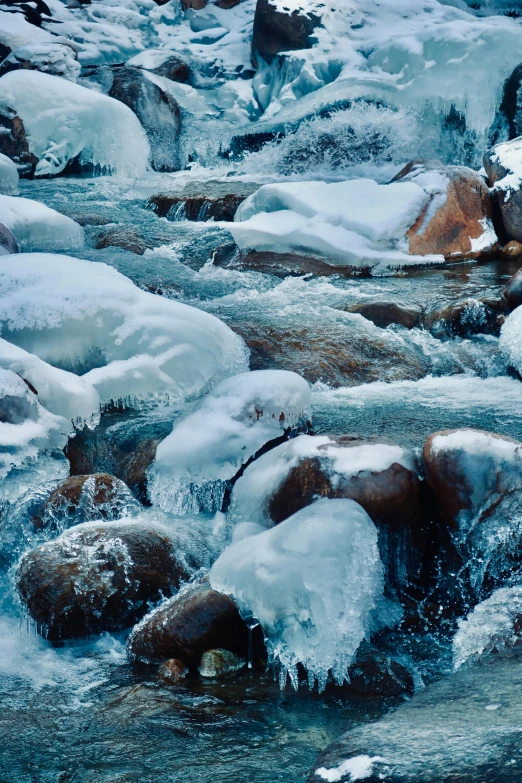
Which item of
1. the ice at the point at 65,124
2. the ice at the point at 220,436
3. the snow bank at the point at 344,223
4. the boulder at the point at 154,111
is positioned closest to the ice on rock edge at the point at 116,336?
the ice at the point at 220,436

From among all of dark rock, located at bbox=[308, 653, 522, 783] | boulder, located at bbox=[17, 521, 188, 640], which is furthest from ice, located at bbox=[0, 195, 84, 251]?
dark rock, located at bbox=[308, 653, 522, 783]

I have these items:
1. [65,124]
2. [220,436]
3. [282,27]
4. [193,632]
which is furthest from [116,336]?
[282,27]

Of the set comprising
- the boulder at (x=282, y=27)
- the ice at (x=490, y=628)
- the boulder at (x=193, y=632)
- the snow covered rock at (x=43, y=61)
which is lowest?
the boulder at (x=193, y=632)

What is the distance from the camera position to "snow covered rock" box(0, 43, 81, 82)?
40.4 ft

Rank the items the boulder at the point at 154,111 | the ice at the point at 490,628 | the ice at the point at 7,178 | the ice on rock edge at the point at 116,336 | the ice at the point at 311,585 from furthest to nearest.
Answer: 1. the boulder at the point at 154,111
2. the ice at the point at 7,178
3. the ice on rock edge at the point at 116,336
4. the ice at the point at 311,585
5. the ice at the point at 490,628

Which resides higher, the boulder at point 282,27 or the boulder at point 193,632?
the boulder at point 282,27

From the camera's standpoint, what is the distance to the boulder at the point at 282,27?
13.5m

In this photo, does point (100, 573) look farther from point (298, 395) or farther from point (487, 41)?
point (487, 41)

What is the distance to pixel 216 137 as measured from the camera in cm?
1228

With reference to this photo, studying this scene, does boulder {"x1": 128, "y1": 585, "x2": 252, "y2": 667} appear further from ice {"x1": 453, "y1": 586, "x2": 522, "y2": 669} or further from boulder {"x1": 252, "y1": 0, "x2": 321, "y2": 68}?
boulder {"x1": 252, "y1": 0, "x2": 321, "y2": 68}

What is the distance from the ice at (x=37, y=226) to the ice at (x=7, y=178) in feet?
6.15

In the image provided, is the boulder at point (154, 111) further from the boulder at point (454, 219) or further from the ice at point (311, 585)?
the ice at point (311, 585)

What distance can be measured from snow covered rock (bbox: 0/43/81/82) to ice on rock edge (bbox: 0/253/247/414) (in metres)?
8.64

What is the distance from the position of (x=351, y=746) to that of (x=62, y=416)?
2898mm
